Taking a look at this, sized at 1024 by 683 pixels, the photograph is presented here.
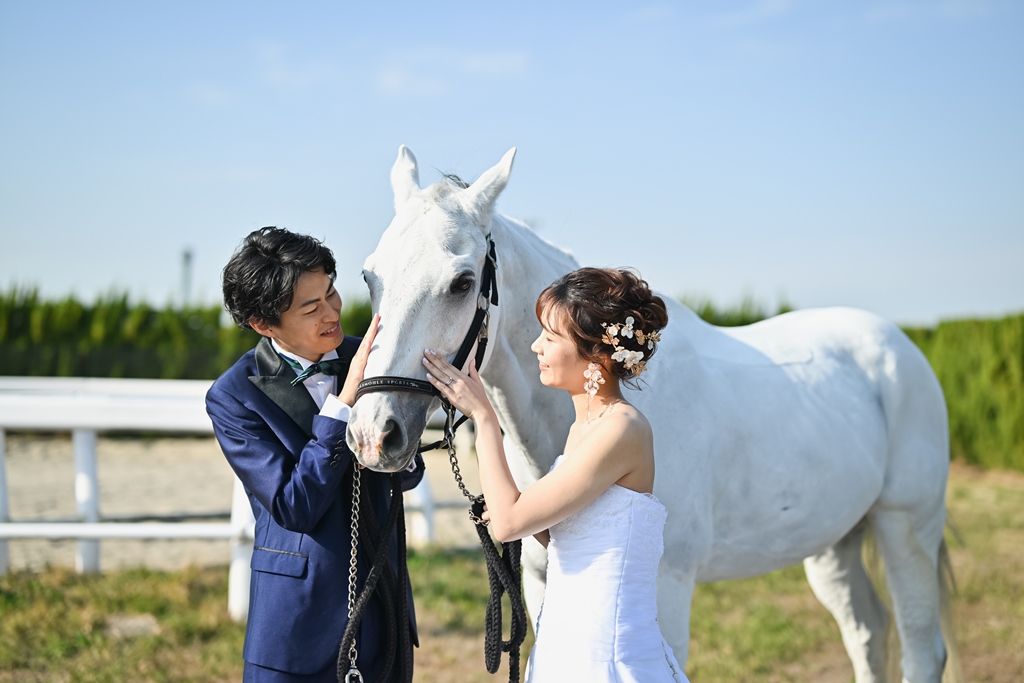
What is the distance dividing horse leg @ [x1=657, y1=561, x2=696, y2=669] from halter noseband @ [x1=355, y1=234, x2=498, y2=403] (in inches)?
Answer: 37.3

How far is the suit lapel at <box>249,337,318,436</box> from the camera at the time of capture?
1.97m

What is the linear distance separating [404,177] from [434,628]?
3500mm

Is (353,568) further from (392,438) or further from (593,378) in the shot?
(593,378)

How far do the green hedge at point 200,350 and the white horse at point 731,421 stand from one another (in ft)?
32.4

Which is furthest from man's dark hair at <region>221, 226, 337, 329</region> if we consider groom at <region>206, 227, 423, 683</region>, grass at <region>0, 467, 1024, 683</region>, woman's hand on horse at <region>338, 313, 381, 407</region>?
grass at <region>0, 467, 1024, 683</region>

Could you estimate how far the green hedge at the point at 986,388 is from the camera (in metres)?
11.7

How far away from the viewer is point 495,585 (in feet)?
6.86

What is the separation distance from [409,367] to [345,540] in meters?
0.50

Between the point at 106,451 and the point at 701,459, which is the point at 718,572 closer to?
the point at 701,459

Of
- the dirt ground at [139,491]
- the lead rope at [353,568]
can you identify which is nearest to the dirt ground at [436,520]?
the dirt ground at [139,491]

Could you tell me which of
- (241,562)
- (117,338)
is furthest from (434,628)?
(117,338)

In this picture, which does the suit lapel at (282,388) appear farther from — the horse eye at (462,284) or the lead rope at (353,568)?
the horse eye at (462,284)

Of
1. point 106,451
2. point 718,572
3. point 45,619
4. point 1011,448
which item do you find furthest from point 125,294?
point 1011,448

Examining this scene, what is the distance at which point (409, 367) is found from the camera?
1.84m
